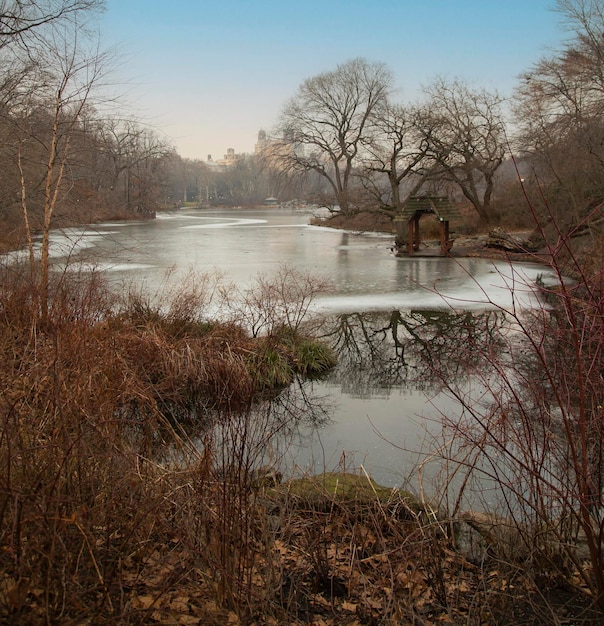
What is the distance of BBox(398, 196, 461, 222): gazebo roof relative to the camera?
2098 cm

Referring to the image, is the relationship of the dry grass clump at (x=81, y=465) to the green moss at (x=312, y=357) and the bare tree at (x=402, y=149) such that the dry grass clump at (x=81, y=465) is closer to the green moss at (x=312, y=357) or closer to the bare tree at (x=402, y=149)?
the green moss at (x=312, y=357)

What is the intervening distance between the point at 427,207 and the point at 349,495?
59.5 feet

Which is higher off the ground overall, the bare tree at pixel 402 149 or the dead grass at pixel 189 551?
the bare tree at pixel 402 149

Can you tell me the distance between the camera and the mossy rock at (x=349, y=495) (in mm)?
4156

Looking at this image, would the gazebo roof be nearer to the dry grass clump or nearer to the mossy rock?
the dry grass clump

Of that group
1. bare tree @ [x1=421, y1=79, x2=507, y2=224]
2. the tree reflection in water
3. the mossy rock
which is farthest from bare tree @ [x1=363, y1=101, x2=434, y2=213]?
the mossy rock

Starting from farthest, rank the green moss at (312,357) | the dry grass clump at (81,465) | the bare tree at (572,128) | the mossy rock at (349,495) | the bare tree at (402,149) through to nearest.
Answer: the bare tree at (402,149) → the bare tree at (572,128) → the green moss at (312,357) → the mossy rock at (349,495) → the dry grass clump at (81,465)

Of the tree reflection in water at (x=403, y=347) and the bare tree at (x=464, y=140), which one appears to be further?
the bare tree at (x=464, y=140)

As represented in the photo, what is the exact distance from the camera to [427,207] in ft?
70.4

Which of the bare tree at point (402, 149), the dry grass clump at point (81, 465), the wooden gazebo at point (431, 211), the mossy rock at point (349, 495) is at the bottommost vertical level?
the mossy rock at point (349, 495)

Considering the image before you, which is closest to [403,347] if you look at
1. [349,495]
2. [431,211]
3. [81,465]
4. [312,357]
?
[312,357]

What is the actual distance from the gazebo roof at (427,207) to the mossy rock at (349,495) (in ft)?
56.9

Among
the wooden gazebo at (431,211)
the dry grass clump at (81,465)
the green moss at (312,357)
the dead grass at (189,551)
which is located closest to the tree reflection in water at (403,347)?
the green moss at (312,357)

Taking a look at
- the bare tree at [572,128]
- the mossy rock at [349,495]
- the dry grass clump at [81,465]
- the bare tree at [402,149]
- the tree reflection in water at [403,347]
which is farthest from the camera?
the bare tree at [402,149]
